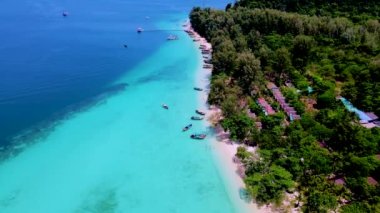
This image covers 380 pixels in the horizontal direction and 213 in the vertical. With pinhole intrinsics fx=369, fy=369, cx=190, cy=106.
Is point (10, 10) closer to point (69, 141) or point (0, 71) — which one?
point (0, 71)

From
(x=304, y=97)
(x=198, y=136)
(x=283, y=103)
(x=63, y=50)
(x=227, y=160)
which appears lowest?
(x=227, y=160)

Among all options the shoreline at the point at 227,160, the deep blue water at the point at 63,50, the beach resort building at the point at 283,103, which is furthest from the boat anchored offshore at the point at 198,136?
the deep blue water at the point at 63,50

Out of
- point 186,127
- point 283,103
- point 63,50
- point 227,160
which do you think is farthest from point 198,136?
point 63,50

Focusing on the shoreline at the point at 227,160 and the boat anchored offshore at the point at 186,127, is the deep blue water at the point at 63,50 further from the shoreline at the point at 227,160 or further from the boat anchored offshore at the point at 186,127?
the shoreline at the point at 227,160

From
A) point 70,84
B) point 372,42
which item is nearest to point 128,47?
point 70,84

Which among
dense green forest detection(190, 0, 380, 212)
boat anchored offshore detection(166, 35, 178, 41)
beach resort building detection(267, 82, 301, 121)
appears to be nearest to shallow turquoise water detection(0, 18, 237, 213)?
dense green forest detection(190, 0, 380, 212)

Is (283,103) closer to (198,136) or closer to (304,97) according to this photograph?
(304,97)
